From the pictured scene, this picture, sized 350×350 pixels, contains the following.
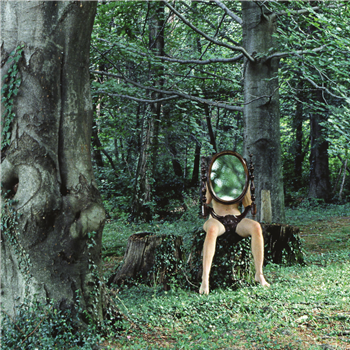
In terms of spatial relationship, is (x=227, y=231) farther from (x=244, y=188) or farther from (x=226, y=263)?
(x=244, y=188)

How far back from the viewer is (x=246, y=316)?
4.67 metres

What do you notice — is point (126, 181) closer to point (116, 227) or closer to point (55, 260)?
point (116, 227)

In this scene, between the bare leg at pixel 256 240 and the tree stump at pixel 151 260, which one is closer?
the bare leg at pixel 256 240

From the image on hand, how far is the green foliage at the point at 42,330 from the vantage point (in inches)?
142

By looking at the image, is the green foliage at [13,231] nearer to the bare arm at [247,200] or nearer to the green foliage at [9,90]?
the green foliage at [9,90]

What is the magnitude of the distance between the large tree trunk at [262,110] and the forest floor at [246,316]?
10.8 feet

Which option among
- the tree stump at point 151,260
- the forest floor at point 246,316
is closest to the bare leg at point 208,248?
the forest floor at point 246,316

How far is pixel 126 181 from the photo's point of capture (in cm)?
1560

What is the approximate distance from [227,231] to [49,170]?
117 inches

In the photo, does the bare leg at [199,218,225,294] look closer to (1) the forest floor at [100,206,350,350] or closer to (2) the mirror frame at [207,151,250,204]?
(1) the forest floor at [100,206,350,350]

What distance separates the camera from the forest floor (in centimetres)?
396

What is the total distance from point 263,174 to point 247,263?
396 cm

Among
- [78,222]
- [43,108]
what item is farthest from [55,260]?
[43,108]

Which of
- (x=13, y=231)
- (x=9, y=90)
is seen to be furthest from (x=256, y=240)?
(x=9, y=90)
